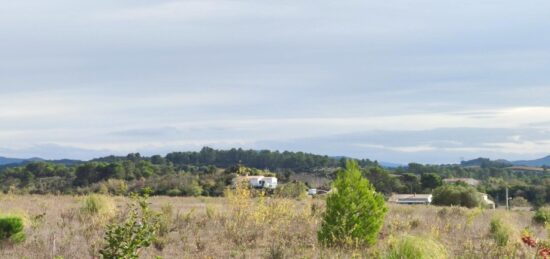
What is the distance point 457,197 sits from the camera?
32156mm

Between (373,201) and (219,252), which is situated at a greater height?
(373,201)

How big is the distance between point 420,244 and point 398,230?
17.4 feet

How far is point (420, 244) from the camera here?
359 inches

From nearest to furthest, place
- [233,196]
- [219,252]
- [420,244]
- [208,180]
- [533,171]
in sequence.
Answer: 1. [420,244]
2. [219,252]
3. [233,196]
4. [208,180]
5. [533,171]

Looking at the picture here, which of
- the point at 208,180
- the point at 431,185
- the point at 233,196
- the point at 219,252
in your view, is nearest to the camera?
the point at 219,252

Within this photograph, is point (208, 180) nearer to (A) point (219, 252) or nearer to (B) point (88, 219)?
(B) point (88, 219)

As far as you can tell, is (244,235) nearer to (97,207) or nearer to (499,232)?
(499,232)

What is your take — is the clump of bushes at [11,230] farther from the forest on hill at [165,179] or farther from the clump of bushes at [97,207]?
the forest on hill at [165,179]

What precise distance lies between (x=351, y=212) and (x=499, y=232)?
11.4 ft

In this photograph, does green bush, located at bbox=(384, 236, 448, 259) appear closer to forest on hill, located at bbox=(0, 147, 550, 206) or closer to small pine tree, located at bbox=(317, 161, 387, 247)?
small pine tree, located at bbox=(317, 161, 387, 247)

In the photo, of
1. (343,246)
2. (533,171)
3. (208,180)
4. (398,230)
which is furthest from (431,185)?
(533,171)

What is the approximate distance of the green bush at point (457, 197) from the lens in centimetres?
3148

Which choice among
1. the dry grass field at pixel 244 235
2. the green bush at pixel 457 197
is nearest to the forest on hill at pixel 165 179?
the green bush at pixel 457 197

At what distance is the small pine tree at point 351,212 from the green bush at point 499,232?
255 centimetres
